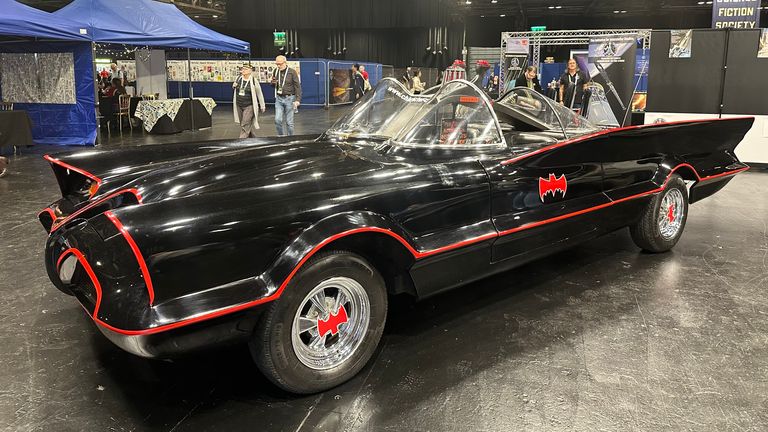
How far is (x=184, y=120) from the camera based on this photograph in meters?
15.3

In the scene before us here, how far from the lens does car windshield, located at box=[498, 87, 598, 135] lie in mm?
4357

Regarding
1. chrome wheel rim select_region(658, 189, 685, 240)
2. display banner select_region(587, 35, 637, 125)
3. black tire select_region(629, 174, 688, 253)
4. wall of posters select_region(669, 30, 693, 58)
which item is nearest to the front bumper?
black tire select_region(629, 174, 688, 253)

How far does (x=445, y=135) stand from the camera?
3.43m

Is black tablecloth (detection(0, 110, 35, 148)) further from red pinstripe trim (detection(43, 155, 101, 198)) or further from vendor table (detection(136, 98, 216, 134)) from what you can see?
red pinstripe trim (detection(43, 155, 101, 198))

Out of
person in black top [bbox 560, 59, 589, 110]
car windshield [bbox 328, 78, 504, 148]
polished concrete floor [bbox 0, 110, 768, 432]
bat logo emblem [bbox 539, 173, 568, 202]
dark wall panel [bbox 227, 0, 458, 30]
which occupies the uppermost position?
dark wall panel [bbox 227, 0, 458, 30]

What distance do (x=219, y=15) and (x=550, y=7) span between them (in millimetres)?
19785

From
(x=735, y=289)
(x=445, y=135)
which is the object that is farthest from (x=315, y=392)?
(x=735, y=289)

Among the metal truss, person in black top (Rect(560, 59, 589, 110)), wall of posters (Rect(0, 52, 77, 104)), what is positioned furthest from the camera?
wall of posters (Rect(0, 52, 77, 104))

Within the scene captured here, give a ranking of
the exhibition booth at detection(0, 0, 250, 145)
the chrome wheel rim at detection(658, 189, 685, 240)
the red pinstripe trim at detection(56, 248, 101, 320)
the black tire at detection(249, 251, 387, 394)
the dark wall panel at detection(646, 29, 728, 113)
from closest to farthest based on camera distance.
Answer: the red pinstripe trim at detection(56, 248, 101, 320) → the black tire at detection(249, 251, 387, 394) → the chrome wheel rim at detection(658, 189, 685, 240) → the dark wall panel at detection(646, 29, 728, 113) → the exhibition booth at detection(0, 0, 250, 145)

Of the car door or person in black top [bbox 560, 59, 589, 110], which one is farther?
person in black top [bbox 560, 59, 589, 110]

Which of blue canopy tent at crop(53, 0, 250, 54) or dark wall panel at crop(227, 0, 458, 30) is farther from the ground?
dark wall panel at crop(227, 0, 458, 30)

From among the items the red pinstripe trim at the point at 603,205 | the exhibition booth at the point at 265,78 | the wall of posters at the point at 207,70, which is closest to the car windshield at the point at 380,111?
the red pinstripe trim at the point at 603,205

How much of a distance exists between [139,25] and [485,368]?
40.2 ft

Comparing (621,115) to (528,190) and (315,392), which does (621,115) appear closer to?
(528,190)
